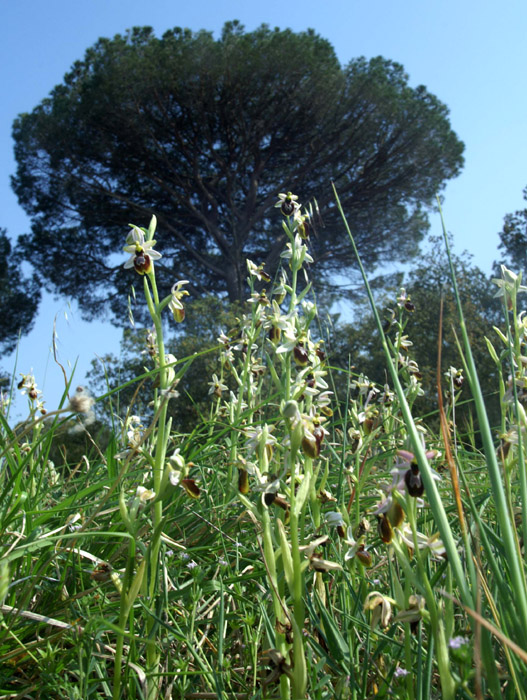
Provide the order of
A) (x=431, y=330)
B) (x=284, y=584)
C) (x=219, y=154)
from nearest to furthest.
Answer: (x=284, y=584), (x=431, y=330), (x=219, y=154)

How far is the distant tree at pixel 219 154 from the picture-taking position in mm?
19547

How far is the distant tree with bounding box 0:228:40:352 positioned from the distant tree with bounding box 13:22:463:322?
3.90 ft

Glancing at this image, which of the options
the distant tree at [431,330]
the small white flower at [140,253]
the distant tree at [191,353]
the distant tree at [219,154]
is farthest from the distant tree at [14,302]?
the small white flower at [140,253]

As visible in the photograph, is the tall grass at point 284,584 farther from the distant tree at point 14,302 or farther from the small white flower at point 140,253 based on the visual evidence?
the distant tree at point 14,302

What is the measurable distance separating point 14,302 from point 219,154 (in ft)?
35.7

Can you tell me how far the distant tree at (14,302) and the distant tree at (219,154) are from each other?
1.19 meters

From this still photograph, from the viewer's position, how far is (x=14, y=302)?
23219mm

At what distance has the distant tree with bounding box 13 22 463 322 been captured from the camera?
1955cm

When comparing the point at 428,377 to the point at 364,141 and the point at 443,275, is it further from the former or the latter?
the point at 364,141

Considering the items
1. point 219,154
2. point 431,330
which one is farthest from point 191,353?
point 219,154

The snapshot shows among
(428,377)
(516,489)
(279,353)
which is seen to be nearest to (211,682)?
(279,353)

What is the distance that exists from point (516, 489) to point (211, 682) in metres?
1.57

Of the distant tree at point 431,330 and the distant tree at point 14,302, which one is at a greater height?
the distant tree at point 14,302

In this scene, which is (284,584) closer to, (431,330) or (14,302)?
(431,330)
